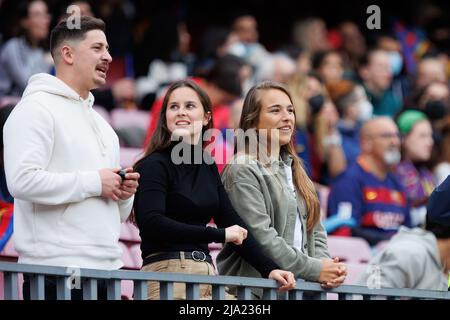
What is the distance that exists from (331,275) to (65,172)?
1542mm

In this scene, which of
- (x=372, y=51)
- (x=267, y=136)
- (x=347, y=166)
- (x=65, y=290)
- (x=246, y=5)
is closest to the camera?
(x=65, y=290)

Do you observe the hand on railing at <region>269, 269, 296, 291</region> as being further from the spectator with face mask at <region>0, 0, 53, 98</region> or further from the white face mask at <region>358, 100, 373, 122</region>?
the white face mask at <region>358, 100, 373, 122</region>

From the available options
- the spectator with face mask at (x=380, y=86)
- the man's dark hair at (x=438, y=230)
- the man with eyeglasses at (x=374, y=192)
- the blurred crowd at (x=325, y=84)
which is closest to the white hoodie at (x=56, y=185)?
the blurred crowd at (x=325, y=84)

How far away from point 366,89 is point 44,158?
820 centimetres

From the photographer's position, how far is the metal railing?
5.56m

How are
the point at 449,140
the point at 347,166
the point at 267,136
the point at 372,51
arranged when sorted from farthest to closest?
the point at 372,51, the point at 449,140, the point at 347,166, the point at 267,136

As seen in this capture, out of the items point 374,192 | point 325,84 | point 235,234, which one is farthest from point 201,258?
point 325,84

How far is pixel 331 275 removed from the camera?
6.53m

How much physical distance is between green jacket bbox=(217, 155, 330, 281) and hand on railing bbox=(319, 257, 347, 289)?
0.03 metres

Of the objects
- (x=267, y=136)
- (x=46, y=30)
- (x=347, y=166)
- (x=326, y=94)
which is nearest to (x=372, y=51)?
(x=326, y=94)

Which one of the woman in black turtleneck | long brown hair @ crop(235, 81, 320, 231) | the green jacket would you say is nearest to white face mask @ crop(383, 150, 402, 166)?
long brown hair @ crop(235, 81, 320, 231)

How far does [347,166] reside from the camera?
11234mm

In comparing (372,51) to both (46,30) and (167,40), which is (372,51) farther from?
(46,30)

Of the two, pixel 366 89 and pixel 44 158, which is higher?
pixel 366 89
